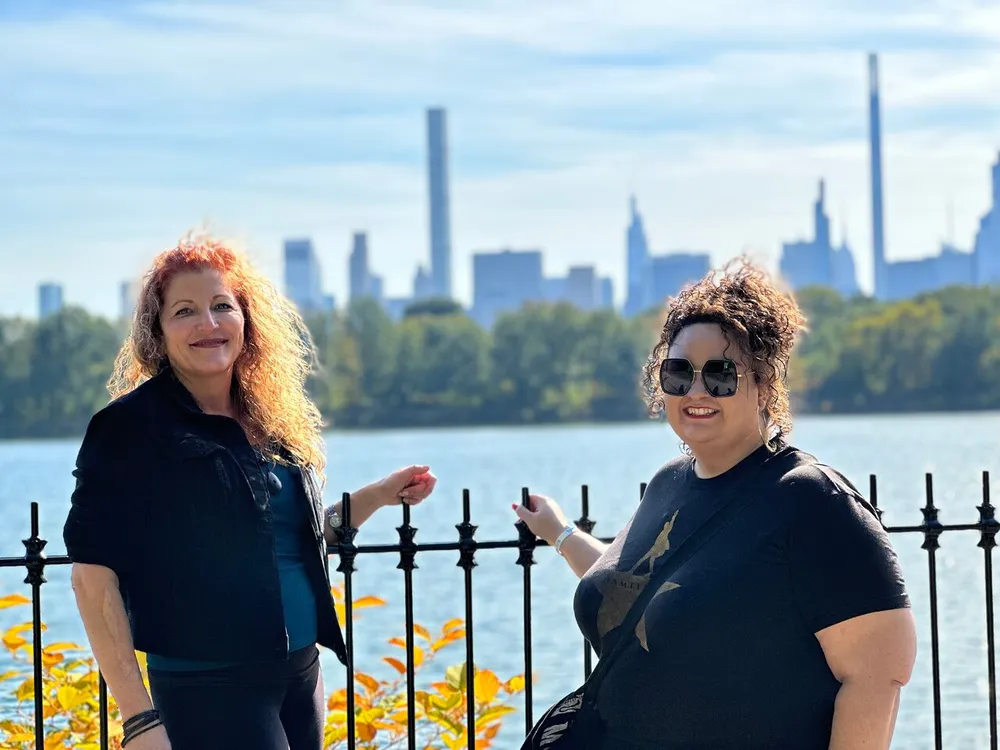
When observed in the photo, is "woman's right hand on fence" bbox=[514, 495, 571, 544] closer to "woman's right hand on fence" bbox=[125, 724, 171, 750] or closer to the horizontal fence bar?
the horizontal fence bar

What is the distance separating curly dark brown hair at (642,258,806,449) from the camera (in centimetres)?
300

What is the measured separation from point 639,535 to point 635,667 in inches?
12.4

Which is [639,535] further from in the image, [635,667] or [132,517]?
[132,517]

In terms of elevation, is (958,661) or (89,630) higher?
(89,630)

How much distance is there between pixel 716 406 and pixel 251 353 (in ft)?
3.88

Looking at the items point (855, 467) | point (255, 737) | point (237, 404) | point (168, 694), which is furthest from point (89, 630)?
point (855, 467)

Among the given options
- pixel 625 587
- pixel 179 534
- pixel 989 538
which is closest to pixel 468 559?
pixel 625 587

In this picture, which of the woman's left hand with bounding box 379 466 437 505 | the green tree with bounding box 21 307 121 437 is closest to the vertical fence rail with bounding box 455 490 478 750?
the woman's left hand with bounding box 379 466 437 505

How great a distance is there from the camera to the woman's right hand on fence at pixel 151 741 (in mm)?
2924

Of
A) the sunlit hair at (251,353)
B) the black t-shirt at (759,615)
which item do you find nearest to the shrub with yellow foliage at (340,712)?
the sunlit hair at (251,353)

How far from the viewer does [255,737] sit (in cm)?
301

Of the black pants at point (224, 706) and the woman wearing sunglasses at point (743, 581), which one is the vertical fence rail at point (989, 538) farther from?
the black pants at point (224, 706)

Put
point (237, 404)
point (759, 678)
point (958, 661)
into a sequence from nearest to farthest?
point (759, 678)
point (237, 404)
point (958, 661)

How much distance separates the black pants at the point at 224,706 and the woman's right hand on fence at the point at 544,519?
834mm
